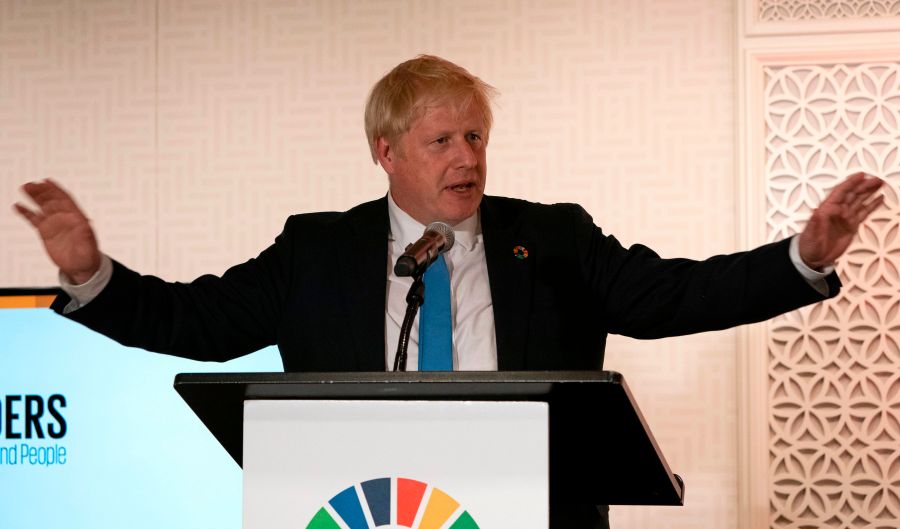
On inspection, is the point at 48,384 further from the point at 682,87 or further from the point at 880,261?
the point at 880,261

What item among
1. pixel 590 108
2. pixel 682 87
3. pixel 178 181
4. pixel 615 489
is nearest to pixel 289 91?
pixel 178 181

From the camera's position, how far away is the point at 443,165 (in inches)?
87.1

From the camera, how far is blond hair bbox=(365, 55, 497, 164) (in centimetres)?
223

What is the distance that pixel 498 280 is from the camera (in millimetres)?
2088

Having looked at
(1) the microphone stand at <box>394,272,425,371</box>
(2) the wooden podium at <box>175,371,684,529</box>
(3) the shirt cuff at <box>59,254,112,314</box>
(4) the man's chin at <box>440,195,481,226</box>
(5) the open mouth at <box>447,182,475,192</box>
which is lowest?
(2) the wooden podium at <box>175,371,684,529</box>

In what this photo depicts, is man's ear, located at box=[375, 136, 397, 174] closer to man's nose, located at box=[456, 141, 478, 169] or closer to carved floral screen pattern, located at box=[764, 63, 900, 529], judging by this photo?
man's nose, located at box=[456, 141, 478, 169]

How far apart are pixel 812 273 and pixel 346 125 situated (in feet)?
6.99

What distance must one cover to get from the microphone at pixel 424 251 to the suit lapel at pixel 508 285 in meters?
0.38

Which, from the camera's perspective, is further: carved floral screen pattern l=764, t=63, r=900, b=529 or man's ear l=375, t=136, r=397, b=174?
carved floral screen pattern l=764, t=63, r=900, b=529


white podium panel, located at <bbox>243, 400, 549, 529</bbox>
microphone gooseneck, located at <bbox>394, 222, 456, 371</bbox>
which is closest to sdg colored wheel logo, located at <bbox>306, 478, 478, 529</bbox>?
white podium panel, located at <bbox>243, 400, 549, 529</bbox>

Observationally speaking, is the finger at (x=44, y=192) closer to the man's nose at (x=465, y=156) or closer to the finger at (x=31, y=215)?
the finger at (x=31, y=215)

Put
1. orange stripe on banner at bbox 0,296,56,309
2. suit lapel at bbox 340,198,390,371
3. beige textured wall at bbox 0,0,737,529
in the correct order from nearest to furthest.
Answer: suit lapel at bbox 340,198,390,371
orange stripe on banner at bbox 0,296,56,309
beige textured wall at bbox 0,0,737,529

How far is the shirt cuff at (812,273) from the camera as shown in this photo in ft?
6.04

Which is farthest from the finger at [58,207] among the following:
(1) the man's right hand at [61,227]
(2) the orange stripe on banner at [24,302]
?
(2) the orange stripe on banner at [24,302]
